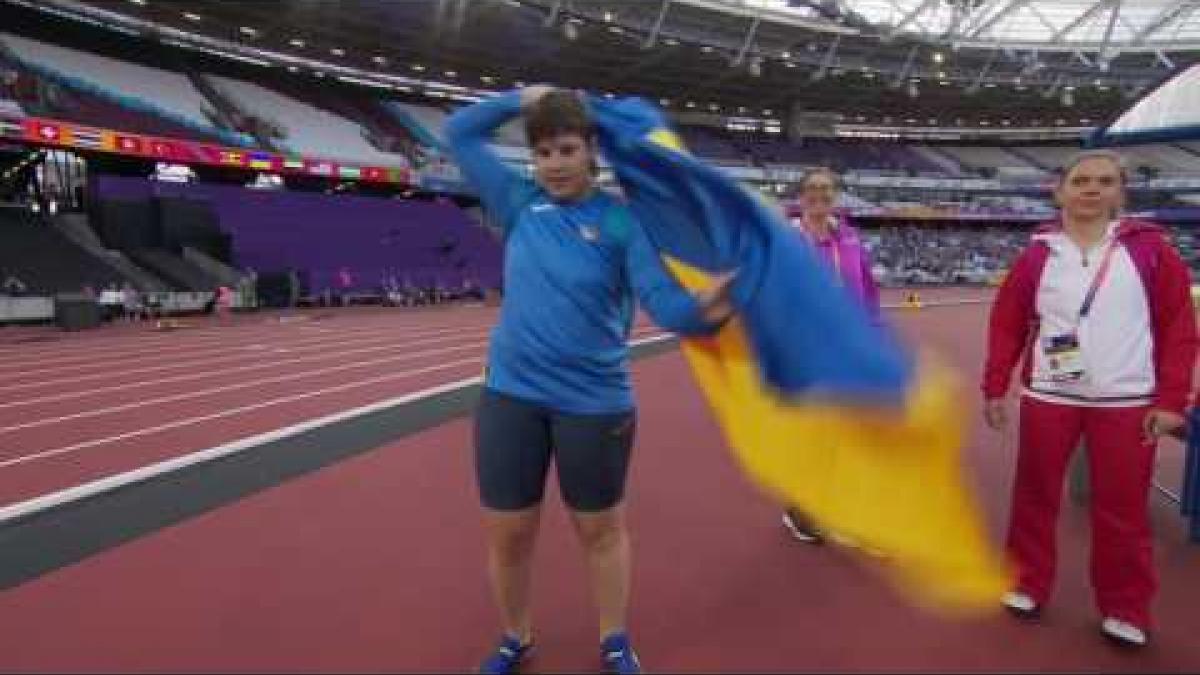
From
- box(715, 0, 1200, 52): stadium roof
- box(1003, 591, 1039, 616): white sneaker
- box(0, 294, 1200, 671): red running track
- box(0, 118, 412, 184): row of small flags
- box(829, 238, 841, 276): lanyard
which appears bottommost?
box(0, 294, 1200, 671): red running track

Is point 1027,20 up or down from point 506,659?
up

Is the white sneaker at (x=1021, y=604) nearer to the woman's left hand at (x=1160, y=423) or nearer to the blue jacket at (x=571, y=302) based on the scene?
the woman's left hand at (x=1160, y=423)

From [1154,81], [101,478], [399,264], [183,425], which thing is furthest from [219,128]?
[1154,81]

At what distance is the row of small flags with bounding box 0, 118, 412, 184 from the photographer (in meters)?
20.1

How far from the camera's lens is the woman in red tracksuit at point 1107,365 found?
2.74 metres

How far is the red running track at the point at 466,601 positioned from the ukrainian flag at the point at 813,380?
665mm

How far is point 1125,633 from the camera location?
9.27 ft

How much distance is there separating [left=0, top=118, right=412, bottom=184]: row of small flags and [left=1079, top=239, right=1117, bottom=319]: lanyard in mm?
23251

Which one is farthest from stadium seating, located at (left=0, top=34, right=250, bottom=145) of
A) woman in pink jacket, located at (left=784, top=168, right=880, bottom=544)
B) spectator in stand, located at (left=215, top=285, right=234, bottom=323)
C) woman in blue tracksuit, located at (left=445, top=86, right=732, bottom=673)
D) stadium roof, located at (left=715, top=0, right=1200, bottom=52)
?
woman in blue tracksuit, located at (left=445, top=86, right=732, bottom=673)

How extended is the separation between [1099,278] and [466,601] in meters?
2.54

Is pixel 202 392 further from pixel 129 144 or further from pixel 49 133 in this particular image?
pixel 129 144

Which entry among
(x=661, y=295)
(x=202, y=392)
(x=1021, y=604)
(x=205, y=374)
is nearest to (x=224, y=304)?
(x=205, y=374)

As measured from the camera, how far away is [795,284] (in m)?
2.12

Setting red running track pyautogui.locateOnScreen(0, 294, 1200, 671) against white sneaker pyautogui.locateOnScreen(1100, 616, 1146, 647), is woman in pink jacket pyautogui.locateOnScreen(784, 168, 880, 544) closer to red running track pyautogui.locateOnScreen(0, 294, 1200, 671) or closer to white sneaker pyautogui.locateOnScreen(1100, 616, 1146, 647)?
red running track pyautogui.locateOnScreen(0, 294, 1200, 671)
